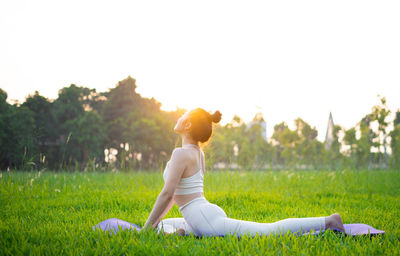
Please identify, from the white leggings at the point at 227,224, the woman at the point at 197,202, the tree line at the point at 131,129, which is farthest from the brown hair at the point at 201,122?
the tree line at the point at 131,129

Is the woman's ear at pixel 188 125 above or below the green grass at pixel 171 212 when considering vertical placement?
above

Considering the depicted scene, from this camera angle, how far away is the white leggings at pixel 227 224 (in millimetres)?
3027

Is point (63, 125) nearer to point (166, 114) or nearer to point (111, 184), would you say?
point (166, 114)

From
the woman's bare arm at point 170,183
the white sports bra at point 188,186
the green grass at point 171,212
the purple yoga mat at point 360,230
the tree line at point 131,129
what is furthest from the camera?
the tree line at point 131,129

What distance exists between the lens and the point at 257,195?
6.00 metres

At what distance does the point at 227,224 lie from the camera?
Result: 9.98 feet

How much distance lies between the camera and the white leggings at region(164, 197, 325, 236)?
9.93ft

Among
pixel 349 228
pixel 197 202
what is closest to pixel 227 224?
pixel 197 202

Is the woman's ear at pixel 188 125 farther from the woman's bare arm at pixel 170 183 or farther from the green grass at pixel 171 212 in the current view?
the green grass at pixel 171 212

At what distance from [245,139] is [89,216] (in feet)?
104

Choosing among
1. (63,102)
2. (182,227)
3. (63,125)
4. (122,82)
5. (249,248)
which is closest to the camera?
(249,248)

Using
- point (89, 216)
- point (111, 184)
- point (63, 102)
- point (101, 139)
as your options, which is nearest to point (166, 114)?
point (101, 139)

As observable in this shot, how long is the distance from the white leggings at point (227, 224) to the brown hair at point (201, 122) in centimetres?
63

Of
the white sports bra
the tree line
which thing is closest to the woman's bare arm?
the white sports bra
